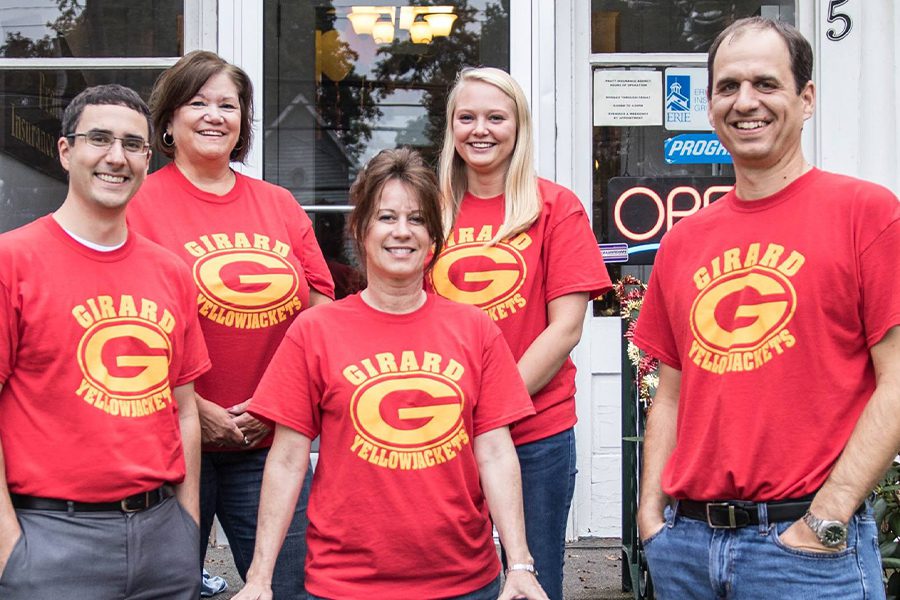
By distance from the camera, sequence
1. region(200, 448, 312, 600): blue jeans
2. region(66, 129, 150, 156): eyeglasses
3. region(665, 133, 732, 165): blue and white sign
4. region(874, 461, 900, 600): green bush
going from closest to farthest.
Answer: region(66, 129, 150, 156): eyeglasses, region(200, 448, 312, 600): blue jeans, region(874, 461, 900, 600): green bush, region(665, 133, 732, 165): blue and white sign

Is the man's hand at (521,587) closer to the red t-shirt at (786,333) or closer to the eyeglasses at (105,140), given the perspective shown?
the red t-shirt at (786,333)

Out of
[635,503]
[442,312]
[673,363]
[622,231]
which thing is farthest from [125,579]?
[622,231]

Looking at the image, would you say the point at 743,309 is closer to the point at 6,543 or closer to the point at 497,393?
the point at 497,393

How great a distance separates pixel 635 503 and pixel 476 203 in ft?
6.08

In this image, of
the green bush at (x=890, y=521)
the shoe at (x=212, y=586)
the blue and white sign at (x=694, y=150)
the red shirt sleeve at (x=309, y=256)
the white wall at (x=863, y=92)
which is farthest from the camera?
the blue and white sign at (x=694, y=150)

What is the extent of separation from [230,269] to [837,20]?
153 inches

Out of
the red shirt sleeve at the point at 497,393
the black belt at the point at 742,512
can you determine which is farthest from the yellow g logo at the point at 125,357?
the black belt at the point at 742,512

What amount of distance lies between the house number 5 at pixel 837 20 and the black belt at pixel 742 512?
155 inches

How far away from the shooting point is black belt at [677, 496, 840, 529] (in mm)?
2258

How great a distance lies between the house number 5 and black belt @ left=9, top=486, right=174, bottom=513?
437 cm

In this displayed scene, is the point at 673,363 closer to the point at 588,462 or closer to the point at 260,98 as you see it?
the point at 588,462

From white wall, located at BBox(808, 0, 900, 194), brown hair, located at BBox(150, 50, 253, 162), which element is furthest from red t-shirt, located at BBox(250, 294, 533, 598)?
white wall, located at BBox(808, 0, 900, 194)

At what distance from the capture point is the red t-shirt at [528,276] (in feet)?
10.2

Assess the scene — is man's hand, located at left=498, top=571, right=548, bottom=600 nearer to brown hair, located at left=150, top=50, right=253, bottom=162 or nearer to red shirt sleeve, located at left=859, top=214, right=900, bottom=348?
red shirt sleeve, located at left=859, top=214, right=900, bottom=348
